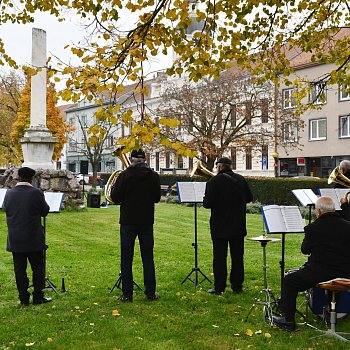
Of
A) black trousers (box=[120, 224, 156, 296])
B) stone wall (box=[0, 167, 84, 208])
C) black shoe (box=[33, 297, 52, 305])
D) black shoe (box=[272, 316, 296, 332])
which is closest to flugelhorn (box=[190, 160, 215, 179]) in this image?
black trousers (box=[120, 224, 156, 296])

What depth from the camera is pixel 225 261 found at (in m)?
8.30

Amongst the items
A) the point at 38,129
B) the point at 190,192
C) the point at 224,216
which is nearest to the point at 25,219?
the point at 190,192

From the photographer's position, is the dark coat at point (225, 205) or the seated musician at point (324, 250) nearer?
the seated musician at point (324, 250)

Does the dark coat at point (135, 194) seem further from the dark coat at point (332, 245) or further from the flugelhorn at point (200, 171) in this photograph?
the dark coat at point (332, 245)

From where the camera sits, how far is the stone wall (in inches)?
758

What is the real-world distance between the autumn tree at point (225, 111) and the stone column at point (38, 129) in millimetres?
14160

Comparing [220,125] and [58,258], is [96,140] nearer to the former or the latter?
[58,258]

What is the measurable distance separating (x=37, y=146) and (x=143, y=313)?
507 inches

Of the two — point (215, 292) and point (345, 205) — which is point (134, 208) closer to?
point (215, 292)

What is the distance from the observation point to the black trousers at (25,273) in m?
7.58

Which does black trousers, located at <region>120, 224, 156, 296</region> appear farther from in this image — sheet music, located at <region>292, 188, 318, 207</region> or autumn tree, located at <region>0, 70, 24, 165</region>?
autumn tree, located at <region>0, 70, 24, 165</region>

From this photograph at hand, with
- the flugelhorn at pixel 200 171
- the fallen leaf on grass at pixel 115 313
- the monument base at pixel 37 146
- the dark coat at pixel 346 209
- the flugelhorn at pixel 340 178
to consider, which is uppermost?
the monument base at pixel 37 146

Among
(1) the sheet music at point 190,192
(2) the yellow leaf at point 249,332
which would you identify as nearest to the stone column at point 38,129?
(1) the sheet music at point 190,192

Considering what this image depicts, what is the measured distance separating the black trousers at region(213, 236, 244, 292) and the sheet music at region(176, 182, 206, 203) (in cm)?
80
